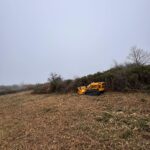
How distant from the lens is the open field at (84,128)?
16.7 ft

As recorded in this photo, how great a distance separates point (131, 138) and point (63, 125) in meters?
2.49

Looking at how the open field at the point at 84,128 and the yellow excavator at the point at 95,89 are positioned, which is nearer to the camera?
the open field at the point at 84,128

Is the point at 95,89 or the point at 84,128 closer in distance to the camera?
the point at 84,128

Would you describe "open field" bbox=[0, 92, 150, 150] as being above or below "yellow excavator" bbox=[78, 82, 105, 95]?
below

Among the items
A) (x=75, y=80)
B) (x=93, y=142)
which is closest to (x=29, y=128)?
(x=93, y=142)

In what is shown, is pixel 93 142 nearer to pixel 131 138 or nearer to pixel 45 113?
pixel 131 138

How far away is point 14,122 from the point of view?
8055 mm

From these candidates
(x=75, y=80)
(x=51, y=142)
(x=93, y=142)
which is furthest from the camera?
(x=75, y=80)

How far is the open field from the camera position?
510cm

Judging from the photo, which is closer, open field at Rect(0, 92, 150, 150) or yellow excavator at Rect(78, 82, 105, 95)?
open field at Rect(0, 92, 150, 150)

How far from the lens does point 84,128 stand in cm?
619

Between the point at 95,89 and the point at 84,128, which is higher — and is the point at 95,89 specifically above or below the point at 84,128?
above

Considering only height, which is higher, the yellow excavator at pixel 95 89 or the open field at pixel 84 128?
the yellow excavator at pixel 95 89

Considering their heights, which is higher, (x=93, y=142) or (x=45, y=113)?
(x=45, y=113)
